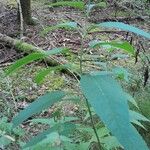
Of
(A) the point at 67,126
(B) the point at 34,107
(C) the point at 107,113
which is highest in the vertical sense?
(C) the point at 107,113

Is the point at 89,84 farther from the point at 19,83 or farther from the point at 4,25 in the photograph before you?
the point at 4,25

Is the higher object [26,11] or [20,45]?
[26,11]

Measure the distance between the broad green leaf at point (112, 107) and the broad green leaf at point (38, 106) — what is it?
179 mm

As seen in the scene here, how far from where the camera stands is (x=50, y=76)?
191 inches

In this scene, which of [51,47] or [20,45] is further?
[51,47]

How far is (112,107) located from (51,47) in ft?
15.5

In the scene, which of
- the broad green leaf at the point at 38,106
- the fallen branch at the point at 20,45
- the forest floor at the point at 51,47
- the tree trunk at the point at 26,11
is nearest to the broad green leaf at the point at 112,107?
the broad green leaf at the point at 38,106

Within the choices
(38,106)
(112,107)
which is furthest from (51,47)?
(112,107)

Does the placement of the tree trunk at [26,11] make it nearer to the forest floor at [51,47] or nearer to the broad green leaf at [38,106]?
the forest floor at [51,47]

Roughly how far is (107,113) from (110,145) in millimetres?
710

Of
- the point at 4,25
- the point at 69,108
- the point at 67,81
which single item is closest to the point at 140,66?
the point at 67,81

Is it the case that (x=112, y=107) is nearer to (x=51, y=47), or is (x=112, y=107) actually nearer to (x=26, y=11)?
(x=51, y=47)

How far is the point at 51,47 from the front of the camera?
5.67 meters

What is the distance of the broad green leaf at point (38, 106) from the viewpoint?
3.96 ft
